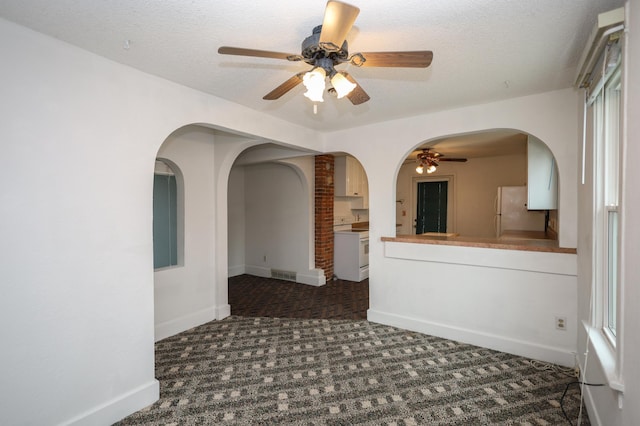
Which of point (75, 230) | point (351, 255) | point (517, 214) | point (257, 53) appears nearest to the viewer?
Answer: point (257, 53)

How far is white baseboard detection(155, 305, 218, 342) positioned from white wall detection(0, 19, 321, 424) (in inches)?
45.3

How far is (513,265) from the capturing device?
302 centimetres

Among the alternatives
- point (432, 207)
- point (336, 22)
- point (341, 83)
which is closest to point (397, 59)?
point (341, 83)

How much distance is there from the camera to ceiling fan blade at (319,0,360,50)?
1255 millimetres

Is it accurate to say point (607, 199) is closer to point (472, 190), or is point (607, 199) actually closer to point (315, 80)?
point (315, 80)

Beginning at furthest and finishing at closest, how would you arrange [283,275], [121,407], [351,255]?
[283,275]
[351,255]
[121,407]

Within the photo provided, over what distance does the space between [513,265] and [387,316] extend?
1.46 meters

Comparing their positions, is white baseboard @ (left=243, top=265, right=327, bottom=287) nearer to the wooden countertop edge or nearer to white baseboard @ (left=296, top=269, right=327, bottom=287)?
white baseboard @ (left=296, top=269, right=327, bottom=287)

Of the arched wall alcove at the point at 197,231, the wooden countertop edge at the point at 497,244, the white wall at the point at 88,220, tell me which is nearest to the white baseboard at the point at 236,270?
the arched wall alcove at the point at 197,231

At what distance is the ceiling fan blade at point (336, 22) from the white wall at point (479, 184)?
6254 mm

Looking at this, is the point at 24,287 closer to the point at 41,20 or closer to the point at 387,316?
the point at 41,20

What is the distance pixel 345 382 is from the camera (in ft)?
8.29

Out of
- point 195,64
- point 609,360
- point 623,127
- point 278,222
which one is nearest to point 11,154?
point 195,64

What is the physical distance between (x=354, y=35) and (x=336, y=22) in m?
0.49
